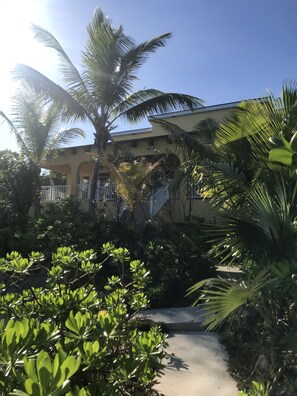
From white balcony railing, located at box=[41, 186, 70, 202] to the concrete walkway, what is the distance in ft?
44.5

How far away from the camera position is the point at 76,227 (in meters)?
11.1

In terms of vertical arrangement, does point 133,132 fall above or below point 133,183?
above

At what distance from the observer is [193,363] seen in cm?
519

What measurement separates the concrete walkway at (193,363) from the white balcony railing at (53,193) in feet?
44.5

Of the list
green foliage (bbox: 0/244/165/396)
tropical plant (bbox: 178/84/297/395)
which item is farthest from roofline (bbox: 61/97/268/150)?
green foliage (bbox: 0/244/165/396)

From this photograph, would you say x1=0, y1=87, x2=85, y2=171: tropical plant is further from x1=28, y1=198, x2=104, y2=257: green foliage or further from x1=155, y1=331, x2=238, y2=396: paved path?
x1=155, y1=331, x2=238, y2=396: paved path

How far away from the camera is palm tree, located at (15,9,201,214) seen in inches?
522

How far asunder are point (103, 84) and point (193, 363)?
419 inches

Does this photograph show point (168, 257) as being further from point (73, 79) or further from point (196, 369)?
point (73, 79)

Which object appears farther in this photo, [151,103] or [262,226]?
[151,103]

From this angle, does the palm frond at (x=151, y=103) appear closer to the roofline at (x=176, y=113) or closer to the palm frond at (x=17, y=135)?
the roofline at (x=176, y=113)

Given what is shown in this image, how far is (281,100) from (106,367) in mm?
4753

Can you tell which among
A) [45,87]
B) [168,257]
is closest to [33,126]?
[45,87]

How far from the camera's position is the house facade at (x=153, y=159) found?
14.2m
